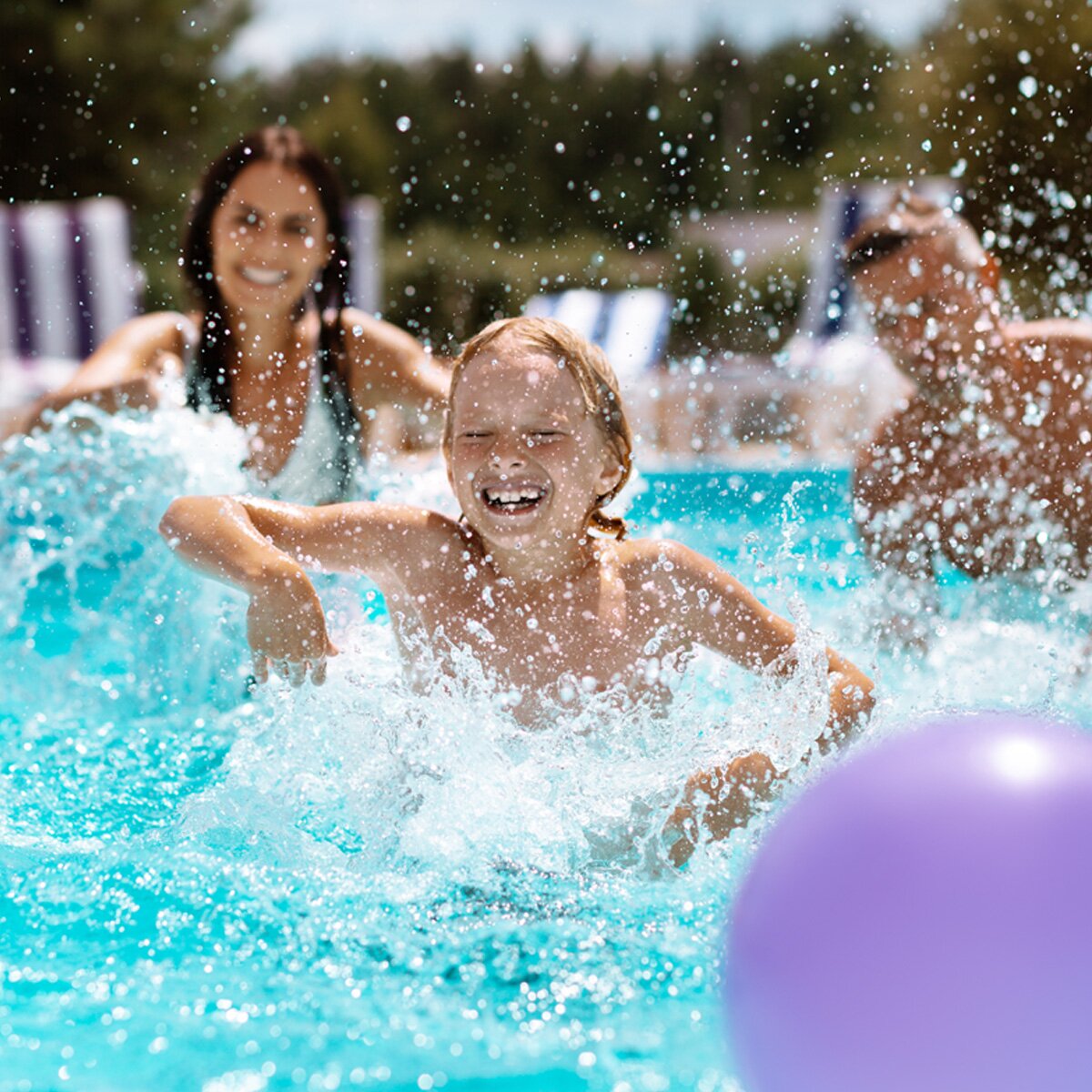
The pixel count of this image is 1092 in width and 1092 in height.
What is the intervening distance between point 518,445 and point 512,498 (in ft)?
0.31

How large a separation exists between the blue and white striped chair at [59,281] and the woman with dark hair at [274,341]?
14.4 ft

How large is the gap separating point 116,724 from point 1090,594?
8.28 ft

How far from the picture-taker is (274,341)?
4.01m

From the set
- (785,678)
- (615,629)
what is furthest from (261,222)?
(785,678)

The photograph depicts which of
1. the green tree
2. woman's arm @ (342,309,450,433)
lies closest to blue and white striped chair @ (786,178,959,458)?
woman's arm @ (342,309,450,433)

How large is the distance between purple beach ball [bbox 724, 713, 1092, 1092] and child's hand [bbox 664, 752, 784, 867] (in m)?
0.82

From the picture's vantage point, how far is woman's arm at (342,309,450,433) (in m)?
4.06

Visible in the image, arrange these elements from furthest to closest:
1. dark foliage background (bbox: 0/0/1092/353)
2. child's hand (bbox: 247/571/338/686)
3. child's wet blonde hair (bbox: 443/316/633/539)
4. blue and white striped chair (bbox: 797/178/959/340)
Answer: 1. dark foliage background (bbox: 0/0/1092/353)
2. blue and white striped chair (bbox: 797/178/959/340)
3. child's wet blonde hair (bbox: 443/316/633/539)
4. child's hand (bbox: 247/571/338/686)

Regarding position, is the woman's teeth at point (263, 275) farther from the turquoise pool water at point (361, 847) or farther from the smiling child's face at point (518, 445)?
the smiling child's face at point (518, 445)

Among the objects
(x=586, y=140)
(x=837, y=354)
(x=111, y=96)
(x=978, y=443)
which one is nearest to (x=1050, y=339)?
(x=978, y=443)

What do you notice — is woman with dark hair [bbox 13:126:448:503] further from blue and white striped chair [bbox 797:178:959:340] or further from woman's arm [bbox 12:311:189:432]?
blue and white striped chair [bbox 797:178:959:340]

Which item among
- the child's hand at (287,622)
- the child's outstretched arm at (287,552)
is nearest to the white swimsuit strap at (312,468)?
the child's outstretched arm at (287,552)

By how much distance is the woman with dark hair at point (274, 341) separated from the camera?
152 inches

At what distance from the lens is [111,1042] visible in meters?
1.99
